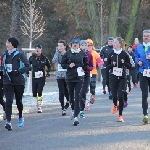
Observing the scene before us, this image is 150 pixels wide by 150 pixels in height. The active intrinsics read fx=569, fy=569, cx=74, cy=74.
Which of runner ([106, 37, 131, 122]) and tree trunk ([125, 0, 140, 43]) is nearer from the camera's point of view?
runner ([106, 37, 131, 122])

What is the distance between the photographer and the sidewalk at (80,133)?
9295 mm

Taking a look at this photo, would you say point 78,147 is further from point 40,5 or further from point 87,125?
point 40,5

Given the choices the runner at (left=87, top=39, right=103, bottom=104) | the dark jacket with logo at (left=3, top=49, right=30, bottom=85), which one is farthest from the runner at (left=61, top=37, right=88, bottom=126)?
the runner at (left=87, top=39, right=103, bottom=104)

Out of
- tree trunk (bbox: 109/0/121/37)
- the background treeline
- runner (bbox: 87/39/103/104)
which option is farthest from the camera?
the background treeline

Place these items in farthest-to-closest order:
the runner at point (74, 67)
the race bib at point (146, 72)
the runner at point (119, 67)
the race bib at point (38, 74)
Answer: the race bib at point (38, 74) < the runner at point (119, 67) < the runner at point (74, 67) < the race bib at point (146, 72)

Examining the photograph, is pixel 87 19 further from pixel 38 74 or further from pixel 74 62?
pixel 74 62

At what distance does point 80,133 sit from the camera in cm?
1070

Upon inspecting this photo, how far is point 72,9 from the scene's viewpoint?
3856 centimetres

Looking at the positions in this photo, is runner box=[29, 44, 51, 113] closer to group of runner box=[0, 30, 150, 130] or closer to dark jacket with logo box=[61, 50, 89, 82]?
group of runner box=[0, 30, 150, 130]

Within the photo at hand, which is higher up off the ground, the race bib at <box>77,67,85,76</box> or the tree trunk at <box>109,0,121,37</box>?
the tree trunk at <box>109,0,121,37</box>

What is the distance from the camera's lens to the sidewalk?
9.30 metres

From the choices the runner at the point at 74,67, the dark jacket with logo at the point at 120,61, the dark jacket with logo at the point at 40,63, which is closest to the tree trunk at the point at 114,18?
the dark jacket with logo at the point at 40,63

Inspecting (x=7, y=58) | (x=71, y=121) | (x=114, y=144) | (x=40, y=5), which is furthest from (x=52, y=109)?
(x=40, y=5)

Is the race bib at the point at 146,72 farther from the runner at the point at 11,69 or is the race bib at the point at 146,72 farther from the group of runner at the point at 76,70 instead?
the runner at the point at 11,69
